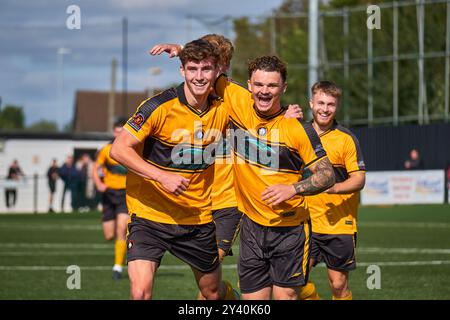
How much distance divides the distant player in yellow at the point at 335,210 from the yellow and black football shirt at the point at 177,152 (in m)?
1.94

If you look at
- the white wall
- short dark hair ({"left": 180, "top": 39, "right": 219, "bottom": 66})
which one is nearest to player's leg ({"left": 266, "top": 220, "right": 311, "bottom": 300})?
short dark hair ({"left": 180, "top": 39, "right": 219, "bottom": 66})

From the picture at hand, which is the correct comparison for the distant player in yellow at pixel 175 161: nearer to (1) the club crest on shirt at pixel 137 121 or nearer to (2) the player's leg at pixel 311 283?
(1) the club crest on shirt at pixel 137 121

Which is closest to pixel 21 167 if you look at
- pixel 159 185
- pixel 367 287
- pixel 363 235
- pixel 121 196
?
pixel 363 235

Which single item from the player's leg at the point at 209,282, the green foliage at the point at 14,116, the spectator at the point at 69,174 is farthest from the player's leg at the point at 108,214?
the green foliage at the point at 14,116

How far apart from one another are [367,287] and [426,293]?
1.13m

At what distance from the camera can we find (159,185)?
336 inches

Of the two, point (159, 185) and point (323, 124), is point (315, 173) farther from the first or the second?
point (323, 124)

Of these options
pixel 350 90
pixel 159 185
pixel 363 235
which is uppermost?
pixel 350 90

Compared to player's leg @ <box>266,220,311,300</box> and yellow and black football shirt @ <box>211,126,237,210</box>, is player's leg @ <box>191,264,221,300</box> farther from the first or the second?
yellow and black football shirt @ <box>211,126,237,210</box>

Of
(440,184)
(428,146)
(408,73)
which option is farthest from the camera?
(408,73)

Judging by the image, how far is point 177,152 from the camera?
852 cm

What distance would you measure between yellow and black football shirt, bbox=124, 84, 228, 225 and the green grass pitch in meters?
4.18

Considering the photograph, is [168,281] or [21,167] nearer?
[168,281]

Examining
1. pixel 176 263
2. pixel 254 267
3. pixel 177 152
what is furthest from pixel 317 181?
pixel 176 263
